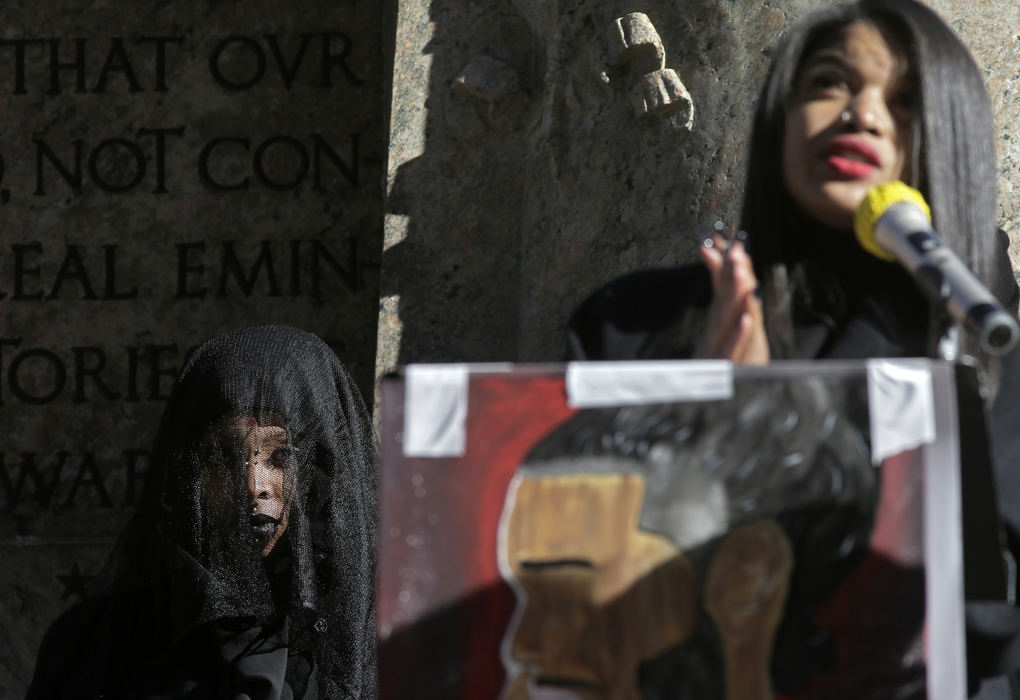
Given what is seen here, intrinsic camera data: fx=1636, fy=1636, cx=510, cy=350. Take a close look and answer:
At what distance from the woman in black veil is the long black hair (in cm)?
137

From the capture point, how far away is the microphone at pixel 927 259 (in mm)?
1499

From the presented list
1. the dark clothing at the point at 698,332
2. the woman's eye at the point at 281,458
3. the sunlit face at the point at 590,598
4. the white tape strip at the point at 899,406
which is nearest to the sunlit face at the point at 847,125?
the dark clothing at the point at 698,332

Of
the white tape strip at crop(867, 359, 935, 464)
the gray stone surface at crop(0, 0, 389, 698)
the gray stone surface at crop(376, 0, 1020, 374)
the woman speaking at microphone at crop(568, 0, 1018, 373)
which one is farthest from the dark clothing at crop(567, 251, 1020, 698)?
the gray stone surface at crop(0, 0, 389, 698)

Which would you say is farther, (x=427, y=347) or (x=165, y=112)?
(x=165, y=112)

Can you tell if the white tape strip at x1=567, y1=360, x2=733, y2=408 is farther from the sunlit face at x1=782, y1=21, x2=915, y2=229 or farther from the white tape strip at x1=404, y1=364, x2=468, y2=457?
the sunlit face at x1=782, y1=21, x2=915, y2=229

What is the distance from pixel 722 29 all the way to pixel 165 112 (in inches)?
79.4

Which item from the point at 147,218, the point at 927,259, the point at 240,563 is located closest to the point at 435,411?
the point at 927,259

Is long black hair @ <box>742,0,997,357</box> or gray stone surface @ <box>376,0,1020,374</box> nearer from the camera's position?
long black hair @ <box>742,0,997,357</box>

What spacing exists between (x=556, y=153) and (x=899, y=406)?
1.95 metres

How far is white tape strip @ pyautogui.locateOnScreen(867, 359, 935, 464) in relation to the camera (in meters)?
1.58

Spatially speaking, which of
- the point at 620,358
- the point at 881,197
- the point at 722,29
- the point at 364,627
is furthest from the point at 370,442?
the point at 881,197

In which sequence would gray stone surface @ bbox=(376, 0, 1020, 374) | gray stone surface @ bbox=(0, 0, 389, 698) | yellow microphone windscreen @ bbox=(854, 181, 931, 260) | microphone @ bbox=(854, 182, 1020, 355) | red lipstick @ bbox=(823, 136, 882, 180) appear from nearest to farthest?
microphone @ bbox=(854, 182, 1020, 355), yellow microphone windscreen @ bbox=(854, 181, 931, 260), red lipstick @ bbox=(823, 136, 882, 180), gray stone surface @ bbox=(376, 0, 1020, 374), gray stone surface @ bbox=(0, 0, 389, 698)

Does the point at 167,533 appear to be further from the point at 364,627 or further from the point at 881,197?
the point at 881,197

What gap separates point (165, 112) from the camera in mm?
4613
